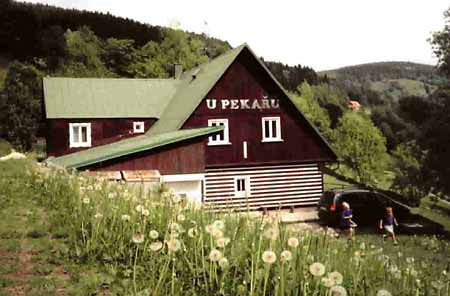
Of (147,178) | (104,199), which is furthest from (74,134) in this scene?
(104,199)

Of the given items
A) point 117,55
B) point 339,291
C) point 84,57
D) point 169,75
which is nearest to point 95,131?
point 169,75

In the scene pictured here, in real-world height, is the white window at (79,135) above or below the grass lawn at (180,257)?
above

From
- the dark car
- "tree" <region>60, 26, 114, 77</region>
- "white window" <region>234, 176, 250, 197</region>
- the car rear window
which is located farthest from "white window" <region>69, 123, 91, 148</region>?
"tree" <region>60, 26, 114, 77</region>

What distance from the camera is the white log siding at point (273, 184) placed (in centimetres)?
2938

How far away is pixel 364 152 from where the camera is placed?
5747cm

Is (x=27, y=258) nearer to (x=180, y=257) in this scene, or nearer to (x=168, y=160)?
(x=180, y=257)

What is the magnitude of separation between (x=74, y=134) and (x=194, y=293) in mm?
31214

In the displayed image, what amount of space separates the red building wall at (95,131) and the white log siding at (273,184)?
851 centimetres

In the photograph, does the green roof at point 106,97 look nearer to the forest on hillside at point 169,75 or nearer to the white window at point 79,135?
the white window at point 79,135

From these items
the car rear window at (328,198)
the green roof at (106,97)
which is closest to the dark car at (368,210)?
the car rear window at (328,198)

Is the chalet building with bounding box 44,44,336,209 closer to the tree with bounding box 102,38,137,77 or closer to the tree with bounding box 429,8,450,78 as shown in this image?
the tree with bounding box 429,8,450,78

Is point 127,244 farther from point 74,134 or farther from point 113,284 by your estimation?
point 74,134

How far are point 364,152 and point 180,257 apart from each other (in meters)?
54.9

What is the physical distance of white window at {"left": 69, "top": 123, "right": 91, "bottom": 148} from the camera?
3372 centimetres
